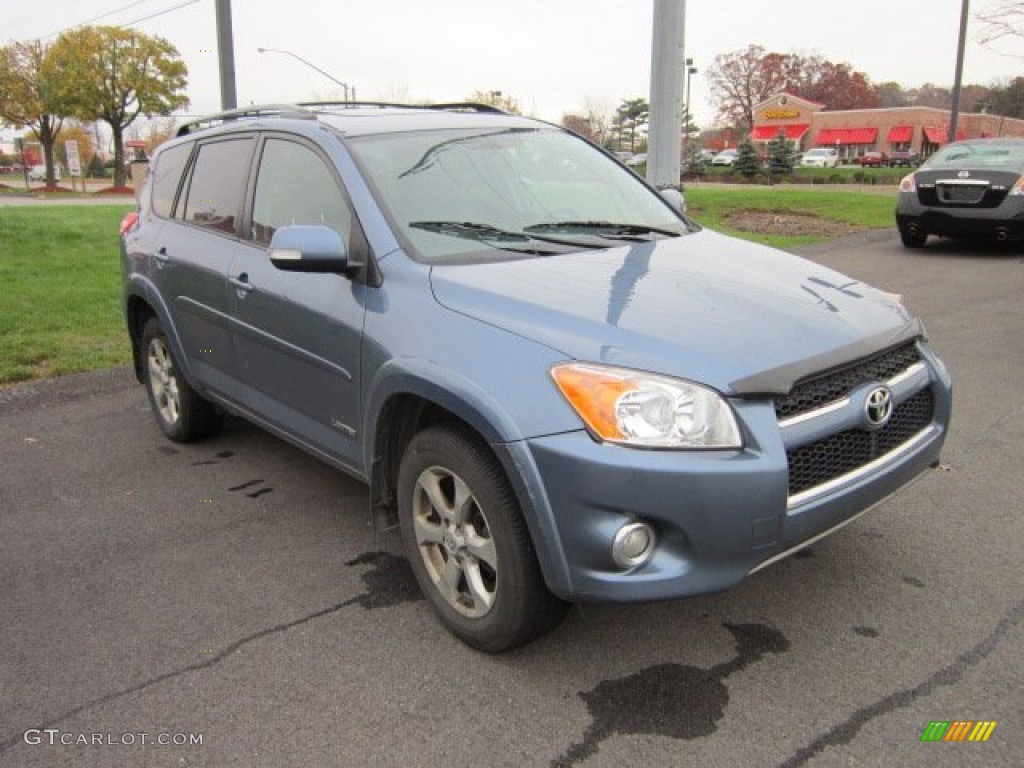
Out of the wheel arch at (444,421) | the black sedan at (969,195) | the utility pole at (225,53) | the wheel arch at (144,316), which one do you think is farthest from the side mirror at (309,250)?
the black sedan at (969,195)

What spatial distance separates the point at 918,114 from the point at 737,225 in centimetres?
7466

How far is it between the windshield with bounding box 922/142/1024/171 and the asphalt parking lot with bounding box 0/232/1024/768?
8.76m

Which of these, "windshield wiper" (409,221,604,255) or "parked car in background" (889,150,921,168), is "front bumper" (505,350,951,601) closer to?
"windshield wiper" (409,221,604,255)

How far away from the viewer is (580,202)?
388cm

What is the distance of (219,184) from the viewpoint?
439cm

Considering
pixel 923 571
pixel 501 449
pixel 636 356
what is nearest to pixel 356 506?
pixel 501 449

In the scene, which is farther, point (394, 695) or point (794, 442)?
point (394, 695)

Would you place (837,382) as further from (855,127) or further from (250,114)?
(855,127)

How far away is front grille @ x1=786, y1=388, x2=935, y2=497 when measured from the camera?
2572mm

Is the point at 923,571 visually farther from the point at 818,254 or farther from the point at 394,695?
the point at 818,254

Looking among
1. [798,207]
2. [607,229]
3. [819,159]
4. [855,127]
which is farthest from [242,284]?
[855,127]

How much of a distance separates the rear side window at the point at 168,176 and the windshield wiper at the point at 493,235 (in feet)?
7.18

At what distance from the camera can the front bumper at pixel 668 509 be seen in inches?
94.0

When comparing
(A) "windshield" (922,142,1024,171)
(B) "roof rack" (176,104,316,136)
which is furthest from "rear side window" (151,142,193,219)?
(A) "windshield" (922,142,1024,171)
